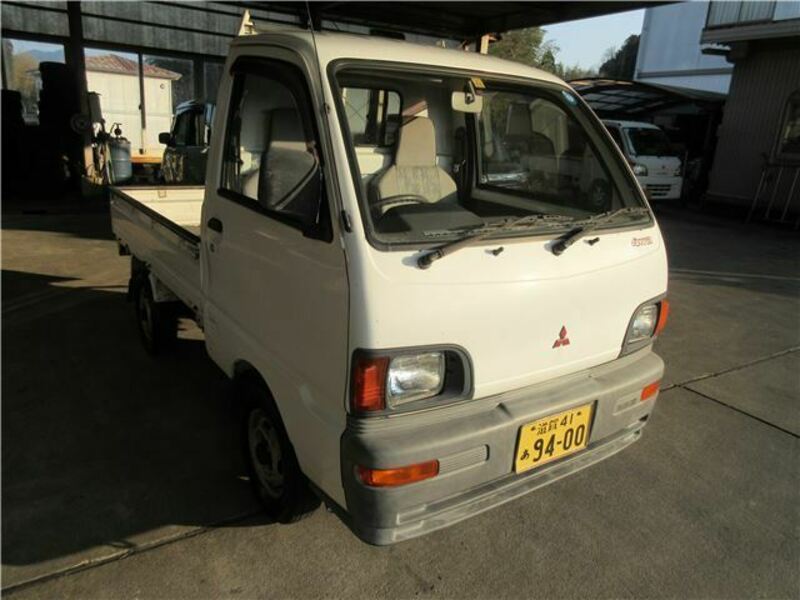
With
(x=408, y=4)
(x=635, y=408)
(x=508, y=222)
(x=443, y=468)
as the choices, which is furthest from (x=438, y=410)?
(x=408, y=4)

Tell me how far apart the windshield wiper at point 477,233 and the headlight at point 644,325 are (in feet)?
1.69

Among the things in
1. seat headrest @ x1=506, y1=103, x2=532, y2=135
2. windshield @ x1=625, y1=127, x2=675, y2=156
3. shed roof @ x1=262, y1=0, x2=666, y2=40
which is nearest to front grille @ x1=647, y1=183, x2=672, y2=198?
windshield @ x1=625, y1=127, x2=675, y2=156

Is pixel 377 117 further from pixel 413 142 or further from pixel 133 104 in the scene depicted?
pixel 133 104

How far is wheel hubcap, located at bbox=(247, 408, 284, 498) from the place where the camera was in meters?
2.39

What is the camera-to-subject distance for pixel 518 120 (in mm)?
2928

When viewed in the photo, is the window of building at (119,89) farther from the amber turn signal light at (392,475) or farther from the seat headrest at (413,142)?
the amber turn signal light at (392,475)

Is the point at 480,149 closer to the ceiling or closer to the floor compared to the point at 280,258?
closer to the ceiling

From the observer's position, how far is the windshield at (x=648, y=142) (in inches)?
506

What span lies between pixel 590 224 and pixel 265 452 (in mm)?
1702

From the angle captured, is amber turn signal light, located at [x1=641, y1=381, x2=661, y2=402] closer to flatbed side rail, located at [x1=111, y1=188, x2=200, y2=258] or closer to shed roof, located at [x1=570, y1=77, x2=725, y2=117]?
flatbed side rail, located at [x1=111, y1=188, x2=200, y2=258]

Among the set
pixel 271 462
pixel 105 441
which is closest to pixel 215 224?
pixel 271 462

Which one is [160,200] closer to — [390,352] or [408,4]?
[390,352]

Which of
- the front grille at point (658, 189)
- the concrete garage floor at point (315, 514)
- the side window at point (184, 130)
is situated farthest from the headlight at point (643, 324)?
the front grille at point (658, 189)

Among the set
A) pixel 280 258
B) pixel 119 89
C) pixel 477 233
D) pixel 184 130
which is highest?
pixel 119 89
